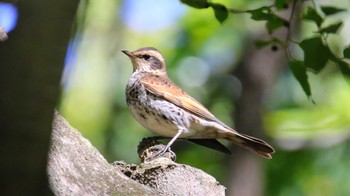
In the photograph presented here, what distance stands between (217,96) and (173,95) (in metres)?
4.54

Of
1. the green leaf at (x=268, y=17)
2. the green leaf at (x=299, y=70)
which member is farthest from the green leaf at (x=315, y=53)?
the green leaf at (x=268, y=17)

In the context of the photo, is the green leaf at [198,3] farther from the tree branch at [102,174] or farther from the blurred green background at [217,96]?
the blurred green background at [217,96]

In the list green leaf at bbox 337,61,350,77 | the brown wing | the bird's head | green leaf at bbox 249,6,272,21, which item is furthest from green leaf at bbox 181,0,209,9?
the bird's head

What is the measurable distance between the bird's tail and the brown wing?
21cm

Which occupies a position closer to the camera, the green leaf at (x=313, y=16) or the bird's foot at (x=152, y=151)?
the green leaf at (x=313, y=16)

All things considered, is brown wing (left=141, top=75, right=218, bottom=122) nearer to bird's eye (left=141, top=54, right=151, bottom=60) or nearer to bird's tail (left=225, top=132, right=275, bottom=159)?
bird's tail (left=225, top=132, right=275, bottom=159)

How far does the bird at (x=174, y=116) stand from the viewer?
6.63 meters

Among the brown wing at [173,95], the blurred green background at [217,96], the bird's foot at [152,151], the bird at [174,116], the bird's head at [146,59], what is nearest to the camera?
the bird's foot at [152,151]

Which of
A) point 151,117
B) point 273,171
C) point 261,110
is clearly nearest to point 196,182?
point 151,117

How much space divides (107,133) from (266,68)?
3.70 m

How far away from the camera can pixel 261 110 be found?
9.92m

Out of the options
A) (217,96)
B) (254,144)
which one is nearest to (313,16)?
(254,144)

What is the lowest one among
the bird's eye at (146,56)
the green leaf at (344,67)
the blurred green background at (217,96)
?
the blurred green background at (217,96)

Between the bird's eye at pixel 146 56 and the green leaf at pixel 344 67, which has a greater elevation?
the green leaf at pixel 344 67
